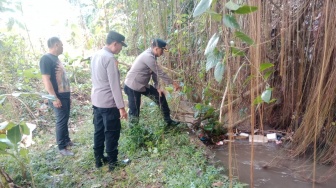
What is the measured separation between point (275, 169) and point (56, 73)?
116 inches

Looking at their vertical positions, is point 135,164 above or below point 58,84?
below

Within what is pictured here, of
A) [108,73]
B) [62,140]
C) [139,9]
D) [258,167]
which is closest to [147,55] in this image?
[139,9]

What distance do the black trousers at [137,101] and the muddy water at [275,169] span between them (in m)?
0.95

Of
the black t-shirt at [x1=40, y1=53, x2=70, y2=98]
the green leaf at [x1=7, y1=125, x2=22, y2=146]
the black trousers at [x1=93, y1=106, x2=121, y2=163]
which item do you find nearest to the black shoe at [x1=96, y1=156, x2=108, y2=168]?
the black trousers at [x1=93, y1=106, x2=121, y2=163]

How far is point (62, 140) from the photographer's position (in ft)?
12.4

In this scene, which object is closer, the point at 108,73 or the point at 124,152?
the point at 108,73

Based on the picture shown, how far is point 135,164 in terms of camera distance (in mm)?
3393

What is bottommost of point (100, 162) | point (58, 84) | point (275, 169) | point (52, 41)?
point (275, 169)

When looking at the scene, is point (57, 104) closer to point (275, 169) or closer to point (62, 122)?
point (62, 122)

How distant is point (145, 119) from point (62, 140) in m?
1.34

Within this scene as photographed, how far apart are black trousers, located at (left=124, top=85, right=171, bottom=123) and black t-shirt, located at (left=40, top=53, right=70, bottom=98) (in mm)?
885

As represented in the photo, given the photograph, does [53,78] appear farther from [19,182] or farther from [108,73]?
[19,182]

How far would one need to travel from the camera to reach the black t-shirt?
11.4 feet

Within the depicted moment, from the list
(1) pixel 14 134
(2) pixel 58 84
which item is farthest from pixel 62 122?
(1) pixel 14 134
